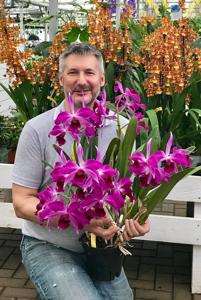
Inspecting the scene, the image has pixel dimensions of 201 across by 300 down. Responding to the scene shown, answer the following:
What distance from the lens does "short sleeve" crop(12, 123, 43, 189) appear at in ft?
6.84

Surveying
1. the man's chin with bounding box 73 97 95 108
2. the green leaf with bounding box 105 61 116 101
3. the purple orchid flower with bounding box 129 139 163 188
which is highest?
the man's chin with bounding box 73 97 95 108

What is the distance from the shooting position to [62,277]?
6.42 feet

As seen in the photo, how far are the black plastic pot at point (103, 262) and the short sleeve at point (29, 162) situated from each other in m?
0.34

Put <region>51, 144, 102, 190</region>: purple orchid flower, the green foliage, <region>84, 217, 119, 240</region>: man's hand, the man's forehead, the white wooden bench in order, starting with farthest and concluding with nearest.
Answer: the green foliage
the white wooden bench
the man's forehead
<region>84, 217, 119, 240</region>: man's hand
<region>51, 144, 102, 190</region>: purple orchid flower

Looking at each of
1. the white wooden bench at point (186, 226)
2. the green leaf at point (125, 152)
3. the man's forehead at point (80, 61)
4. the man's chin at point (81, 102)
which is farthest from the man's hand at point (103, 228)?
the white wooden bench at point (186, 226)

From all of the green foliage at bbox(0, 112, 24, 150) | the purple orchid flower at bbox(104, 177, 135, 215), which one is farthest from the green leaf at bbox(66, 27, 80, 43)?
the purple orchid flower at bbox(104, 177, 135, 215)

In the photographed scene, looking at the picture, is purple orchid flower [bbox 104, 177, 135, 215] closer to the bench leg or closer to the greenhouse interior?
the greenhouse interior

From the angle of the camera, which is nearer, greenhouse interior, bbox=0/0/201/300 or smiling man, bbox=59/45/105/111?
greenhouse interior, bbox=0/0/201/300

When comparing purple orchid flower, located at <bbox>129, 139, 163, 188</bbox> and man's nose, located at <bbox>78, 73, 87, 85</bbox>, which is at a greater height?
man's nose, located at <bbox>78, 73, 87, 85</bbox>

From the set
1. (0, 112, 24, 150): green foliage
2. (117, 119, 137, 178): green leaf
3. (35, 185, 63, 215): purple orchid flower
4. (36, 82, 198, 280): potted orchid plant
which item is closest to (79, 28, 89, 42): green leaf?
(0, 112, 24, 150): green foliage

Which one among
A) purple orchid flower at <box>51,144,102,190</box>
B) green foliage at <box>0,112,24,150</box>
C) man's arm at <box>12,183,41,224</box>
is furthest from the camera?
green foliage at <box>0,112,24,150</box>

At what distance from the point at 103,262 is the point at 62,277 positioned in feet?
0.56

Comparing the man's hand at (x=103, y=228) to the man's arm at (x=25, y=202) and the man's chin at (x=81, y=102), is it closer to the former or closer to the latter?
the man's arm at (x=25, y=202)

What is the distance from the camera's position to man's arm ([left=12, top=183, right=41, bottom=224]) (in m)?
2.01
